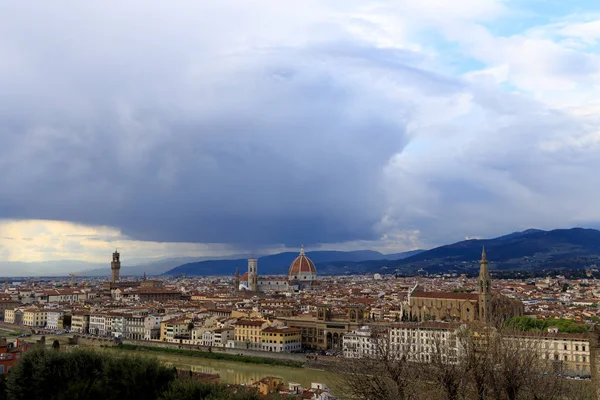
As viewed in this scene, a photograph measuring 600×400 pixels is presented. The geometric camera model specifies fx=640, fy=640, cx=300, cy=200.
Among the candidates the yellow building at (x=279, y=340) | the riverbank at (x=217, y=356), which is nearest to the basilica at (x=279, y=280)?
the riverbank at (x=217, y=356)

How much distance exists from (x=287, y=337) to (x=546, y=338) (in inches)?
569

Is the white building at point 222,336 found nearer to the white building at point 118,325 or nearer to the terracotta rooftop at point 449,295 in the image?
the white building at point 118,325

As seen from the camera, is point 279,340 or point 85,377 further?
point 279,340

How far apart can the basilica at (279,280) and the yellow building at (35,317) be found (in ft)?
100

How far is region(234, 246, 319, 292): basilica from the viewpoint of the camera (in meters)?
82.3

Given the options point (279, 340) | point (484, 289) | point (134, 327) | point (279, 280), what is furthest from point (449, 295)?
point (279, 280)

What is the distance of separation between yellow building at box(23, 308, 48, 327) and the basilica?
100ft

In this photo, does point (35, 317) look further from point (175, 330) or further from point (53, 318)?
point (175, 330)

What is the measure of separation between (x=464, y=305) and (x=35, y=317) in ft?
117

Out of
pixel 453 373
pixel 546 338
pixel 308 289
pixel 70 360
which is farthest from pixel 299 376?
pixel 308 289

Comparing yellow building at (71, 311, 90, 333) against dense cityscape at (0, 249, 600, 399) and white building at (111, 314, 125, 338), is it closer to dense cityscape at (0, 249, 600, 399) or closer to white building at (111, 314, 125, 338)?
dense cityscape at (0, 249, 600, 399)

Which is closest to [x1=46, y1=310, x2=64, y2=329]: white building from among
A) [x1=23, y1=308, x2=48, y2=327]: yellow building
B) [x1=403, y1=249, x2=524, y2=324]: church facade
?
[x1=23, y1=308, x2=48, y2=327]: yellow building

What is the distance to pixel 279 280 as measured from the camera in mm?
83250

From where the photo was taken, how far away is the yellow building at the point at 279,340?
3554cm
